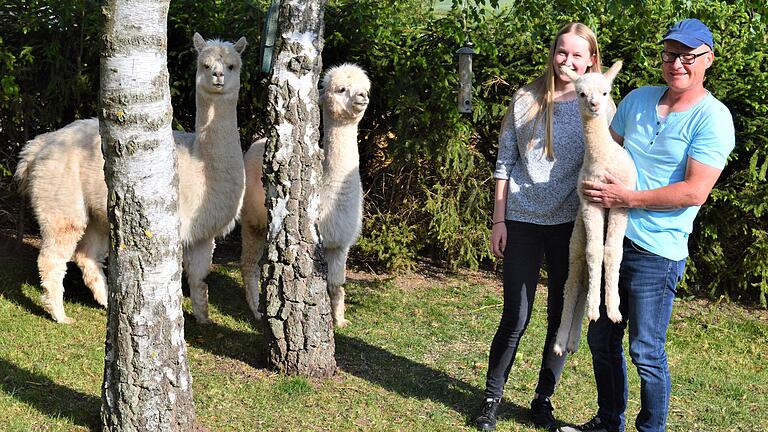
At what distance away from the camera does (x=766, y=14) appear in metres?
4.79

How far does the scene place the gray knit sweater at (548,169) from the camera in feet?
12.3

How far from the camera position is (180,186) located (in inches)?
209

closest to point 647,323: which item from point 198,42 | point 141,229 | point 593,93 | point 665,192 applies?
point 665,192

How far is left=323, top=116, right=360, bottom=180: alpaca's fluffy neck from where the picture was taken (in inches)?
203

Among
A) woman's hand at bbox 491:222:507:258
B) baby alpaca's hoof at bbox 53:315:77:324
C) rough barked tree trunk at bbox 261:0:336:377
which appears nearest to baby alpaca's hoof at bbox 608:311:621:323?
woman's hand at bbox 491:222:507:258

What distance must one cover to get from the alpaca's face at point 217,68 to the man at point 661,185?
2.60 metres

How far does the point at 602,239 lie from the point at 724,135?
0.64 m

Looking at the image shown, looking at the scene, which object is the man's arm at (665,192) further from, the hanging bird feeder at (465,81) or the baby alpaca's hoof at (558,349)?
the hanging bird feeder at (465,81)

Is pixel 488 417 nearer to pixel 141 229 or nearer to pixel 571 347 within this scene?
pixel 571 347

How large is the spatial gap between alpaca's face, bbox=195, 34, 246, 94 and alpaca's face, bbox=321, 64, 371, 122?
0.61m

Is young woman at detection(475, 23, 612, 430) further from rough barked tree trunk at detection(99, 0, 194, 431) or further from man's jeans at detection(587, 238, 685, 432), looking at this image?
rough barked tree trunk at detection(99, 0, 194, 431)

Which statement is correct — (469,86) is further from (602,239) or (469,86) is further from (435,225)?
(602,239)

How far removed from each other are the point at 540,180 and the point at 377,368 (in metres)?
1.85

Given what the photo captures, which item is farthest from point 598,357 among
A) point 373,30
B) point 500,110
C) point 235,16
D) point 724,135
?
point 235,16
